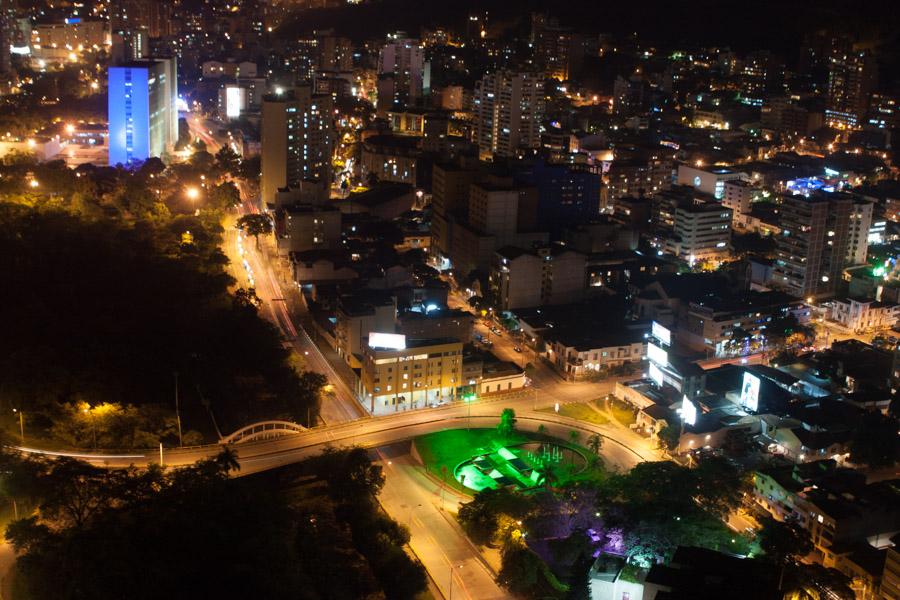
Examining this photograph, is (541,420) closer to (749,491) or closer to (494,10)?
(749,491)

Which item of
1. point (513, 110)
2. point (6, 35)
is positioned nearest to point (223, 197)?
point (513, 110)

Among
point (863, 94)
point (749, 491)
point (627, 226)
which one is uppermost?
point (863, 94)

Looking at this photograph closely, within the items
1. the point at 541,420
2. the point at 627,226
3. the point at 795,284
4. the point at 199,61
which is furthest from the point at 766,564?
the point at 199,61

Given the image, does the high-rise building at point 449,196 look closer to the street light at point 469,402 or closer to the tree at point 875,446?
the street light at point 469,402

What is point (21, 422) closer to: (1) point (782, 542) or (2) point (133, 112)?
(1) point (782, 542)

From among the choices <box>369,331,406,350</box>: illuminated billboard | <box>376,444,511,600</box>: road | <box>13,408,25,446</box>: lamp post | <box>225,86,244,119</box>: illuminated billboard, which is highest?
<box>225,86,244,119</box>: illuminated billboard

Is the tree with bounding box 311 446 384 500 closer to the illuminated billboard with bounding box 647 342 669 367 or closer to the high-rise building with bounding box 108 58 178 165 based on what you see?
the illuminated billboard with bounding box 647 342 669 367

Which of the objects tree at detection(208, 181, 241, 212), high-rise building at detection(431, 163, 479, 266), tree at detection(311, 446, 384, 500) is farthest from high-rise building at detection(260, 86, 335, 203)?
tree at detection(311, 446, 384, 500)

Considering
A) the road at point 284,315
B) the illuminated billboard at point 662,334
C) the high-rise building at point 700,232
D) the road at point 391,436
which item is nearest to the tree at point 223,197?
the road at point 284,315
